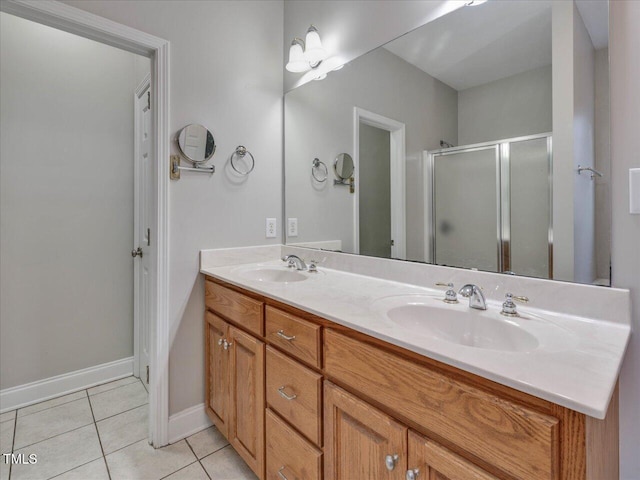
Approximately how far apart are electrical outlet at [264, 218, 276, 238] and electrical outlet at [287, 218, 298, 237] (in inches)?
3.5

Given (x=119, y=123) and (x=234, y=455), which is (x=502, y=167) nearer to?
(x=234, y=455)

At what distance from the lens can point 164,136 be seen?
154 centimetres

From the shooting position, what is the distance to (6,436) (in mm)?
1623

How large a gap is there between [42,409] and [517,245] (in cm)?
265

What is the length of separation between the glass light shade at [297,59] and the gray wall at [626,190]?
52.3 inches

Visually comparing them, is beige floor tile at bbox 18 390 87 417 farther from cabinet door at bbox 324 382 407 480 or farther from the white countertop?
cabinet door at bbox 324 382 407 480

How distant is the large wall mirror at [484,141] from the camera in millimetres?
931

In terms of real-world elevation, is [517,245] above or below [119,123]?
below

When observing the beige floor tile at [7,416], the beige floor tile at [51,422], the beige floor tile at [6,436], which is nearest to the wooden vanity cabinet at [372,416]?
the beige floor tile at [51,422]

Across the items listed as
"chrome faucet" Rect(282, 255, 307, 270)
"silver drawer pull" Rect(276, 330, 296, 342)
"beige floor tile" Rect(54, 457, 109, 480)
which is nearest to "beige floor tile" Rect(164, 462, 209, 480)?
"beige floor tile" Rect(54, 457, 109, 480)

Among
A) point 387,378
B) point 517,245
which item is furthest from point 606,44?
point 387,378

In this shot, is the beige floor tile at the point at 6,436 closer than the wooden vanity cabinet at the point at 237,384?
No

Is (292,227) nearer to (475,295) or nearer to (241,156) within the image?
(241,156)

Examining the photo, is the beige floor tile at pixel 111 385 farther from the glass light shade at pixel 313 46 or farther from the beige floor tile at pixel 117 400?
the glass light shade at pixel 313 46
